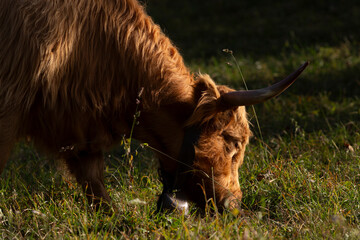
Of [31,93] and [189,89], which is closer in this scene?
[31,93]

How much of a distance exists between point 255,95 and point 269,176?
2.97 feet

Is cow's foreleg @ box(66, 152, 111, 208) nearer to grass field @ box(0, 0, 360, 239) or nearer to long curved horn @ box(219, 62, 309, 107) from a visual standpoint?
grass field @ box(0, 0, 360, 239)

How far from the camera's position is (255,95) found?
11.4ft

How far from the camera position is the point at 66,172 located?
4340 millimetres

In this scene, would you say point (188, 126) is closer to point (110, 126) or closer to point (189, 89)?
point (189, 89)

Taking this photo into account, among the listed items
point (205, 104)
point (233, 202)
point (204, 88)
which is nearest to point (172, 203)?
point (233, 202)

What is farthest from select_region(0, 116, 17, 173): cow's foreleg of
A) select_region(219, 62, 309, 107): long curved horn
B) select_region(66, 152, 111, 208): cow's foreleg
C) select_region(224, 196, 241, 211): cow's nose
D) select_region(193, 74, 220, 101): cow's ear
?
select_region(224, 196, 241, 211): cow's nose

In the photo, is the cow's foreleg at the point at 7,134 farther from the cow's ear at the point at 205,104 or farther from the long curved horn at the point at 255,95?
the long curved horn at the point at 255,95

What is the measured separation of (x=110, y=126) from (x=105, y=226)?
0.77 metres

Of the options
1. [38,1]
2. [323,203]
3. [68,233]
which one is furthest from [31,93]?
[323,203]

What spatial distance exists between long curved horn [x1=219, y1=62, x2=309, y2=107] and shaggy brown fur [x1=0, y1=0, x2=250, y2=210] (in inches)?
3.7

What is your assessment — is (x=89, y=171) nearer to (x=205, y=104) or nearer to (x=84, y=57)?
(x=84, y=57)

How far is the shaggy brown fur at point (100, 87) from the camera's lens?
11.4ft

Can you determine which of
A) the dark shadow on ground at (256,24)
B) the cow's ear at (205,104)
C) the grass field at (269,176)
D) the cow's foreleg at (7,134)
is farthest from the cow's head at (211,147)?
the dark shadow on ground at (256,24)
